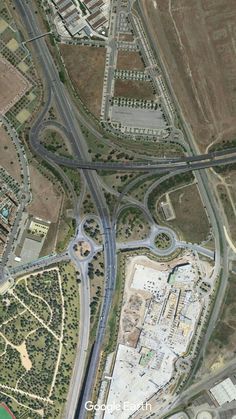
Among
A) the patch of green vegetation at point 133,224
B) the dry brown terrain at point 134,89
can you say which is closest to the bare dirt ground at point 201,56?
the dry brown terrain at point 134,89

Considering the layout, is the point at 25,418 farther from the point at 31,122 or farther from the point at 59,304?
the point at 31,122

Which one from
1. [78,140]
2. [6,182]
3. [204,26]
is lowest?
[6,182]

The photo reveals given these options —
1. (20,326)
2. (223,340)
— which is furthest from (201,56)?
(20,326)

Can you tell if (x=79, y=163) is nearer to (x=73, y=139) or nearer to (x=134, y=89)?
(x=73, y=139)

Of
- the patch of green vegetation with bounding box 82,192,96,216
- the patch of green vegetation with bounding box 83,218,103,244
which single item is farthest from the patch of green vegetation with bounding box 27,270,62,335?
the patch of green vegetation with bounding box 82,192,96,216

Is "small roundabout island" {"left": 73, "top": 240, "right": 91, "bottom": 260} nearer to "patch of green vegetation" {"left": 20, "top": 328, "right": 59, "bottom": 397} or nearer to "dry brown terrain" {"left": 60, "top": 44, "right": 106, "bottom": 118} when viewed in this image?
"patch of green vegetation" {"left": 20, "top": 328, "right": 59, "bottom": 397}

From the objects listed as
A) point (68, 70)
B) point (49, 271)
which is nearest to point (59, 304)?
point (49, 271)

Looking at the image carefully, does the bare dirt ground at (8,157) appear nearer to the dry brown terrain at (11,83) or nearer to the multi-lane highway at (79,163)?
the multi-lane highway at (79,163)
